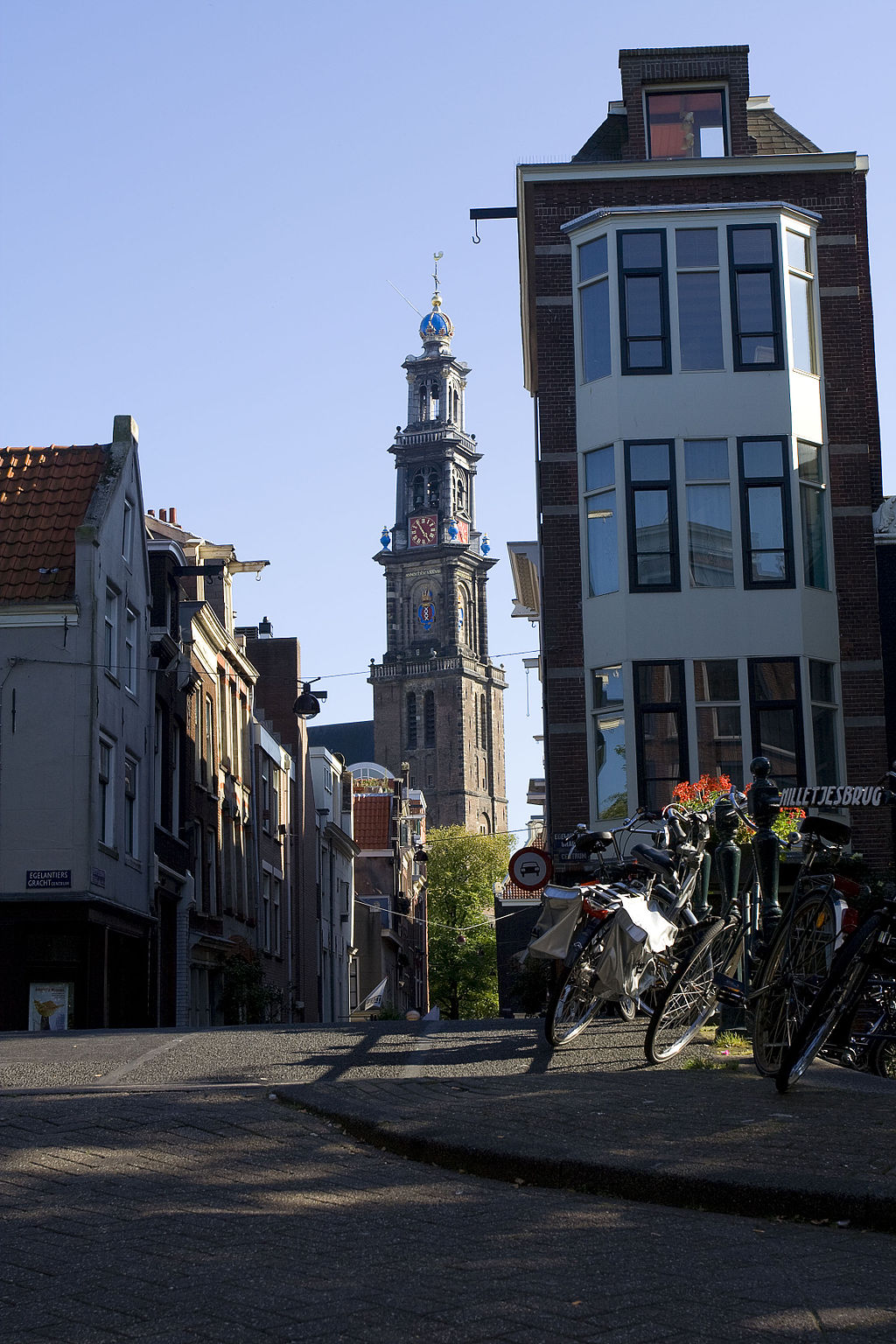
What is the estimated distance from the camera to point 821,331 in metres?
26.7

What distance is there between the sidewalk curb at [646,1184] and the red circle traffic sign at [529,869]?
1419 cm

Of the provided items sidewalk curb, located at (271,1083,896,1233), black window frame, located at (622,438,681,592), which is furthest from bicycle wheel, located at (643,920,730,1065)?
black window frame, located at (622,438,681,592)

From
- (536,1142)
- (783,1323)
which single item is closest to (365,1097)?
(536,1142)

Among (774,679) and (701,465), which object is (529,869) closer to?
(774,679)

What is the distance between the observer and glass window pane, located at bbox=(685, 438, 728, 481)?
25484mm

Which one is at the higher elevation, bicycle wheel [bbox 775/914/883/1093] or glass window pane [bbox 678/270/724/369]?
glass window pane [bbox 678/270/724/369]

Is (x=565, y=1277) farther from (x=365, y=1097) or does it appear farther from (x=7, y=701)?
(x=7, y=701)

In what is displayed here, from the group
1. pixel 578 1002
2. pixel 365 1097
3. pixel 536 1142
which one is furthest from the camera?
pixel 578 1002

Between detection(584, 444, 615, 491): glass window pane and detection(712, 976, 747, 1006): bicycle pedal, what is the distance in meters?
16.6

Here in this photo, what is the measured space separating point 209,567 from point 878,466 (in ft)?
47.0

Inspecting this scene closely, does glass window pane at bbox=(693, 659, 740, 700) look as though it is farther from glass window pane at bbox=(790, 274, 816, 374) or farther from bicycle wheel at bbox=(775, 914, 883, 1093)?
bicycle wheel at bbox=(775, 914, 883, 1093)

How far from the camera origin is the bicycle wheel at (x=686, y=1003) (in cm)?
1044

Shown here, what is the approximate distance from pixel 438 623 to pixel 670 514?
5168 inches

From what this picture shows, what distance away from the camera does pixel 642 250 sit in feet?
85.5
